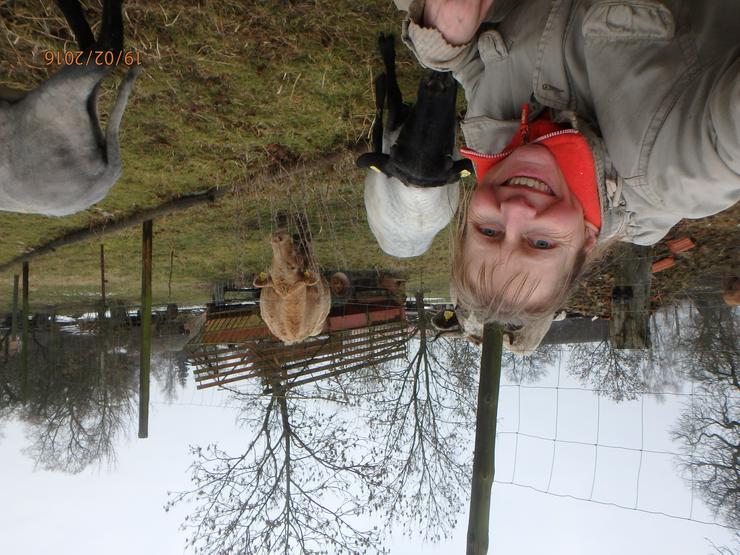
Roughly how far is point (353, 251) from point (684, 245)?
12.0ft

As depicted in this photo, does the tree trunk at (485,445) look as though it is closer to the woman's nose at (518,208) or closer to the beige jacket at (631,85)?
the beige jacket at (631,85)

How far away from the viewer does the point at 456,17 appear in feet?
4.98

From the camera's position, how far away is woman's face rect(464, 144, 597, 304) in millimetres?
1398

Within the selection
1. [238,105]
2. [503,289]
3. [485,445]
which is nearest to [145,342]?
[238,105]

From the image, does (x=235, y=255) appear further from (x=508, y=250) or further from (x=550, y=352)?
(x=508, y=250)

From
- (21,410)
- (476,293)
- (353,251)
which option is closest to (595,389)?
(353,251)

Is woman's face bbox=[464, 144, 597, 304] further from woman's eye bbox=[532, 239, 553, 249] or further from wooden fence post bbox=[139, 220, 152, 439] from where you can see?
wooden fence post bbox=[139, 220, 152, 439]

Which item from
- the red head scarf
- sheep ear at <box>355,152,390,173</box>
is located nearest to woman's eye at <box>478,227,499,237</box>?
the red head scarf

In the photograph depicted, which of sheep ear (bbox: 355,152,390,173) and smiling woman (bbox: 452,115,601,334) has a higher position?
sheep ear (bbox: 355,152,390,173)

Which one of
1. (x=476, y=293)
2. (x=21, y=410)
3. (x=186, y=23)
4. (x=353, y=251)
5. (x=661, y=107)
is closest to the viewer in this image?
(x=661, y=107)

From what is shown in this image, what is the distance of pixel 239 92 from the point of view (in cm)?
350

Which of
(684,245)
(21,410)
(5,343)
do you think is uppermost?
(684,245)

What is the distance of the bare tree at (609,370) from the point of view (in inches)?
222
